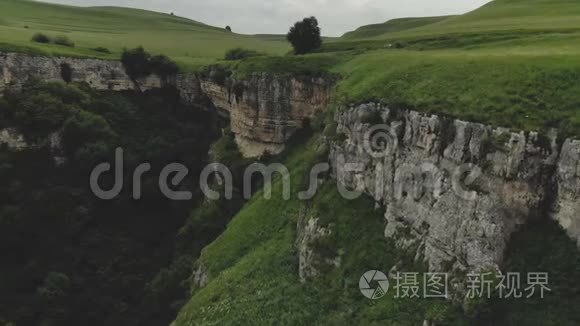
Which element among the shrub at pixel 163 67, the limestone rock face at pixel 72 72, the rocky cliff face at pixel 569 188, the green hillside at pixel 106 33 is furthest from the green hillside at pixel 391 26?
the rocky cliff face at pixel 569 188

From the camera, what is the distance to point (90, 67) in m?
70.8

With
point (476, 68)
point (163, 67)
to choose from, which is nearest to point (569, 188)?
point (476, 68)

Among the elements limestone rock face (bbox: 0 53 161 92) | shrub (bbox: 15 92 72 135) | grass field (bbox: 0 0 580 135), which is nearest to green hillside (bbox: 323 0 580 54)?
grass field (bbox: 0 0 580 135)

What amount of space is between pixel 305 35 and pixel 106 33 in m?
75.6

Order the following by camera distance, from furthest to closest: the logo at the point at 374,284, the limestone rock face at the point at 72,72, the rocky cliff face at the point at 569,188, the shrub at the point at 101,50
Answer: the shrub at the point at 101,50
the limestone rock face at the point at 72,72
the logo at the point at 374,284
the rocky cliff face at the point at 569,188

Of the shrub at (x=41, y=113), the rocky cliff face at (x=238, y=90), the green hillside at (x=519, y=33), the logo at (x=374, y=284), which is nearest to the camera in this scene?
the logo at (x=374, y=284)

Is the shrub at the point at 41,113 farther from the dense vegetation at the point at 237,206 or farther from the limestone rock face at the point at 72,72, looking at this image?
the limestone rock face at the point at 72,72

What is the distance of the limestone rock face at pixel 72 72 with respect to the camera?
6175 centimetres

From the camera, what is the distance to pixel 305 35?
202 feet

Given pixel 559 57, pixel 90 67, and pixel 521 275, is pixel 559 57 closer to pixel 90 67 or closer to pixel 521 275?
pixel 521 275

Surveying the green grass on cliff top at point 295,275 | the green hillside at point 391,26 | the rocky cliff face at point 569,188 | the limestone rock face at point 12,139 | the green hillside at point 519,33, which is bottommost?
the green grass on cliff top at point 295,275

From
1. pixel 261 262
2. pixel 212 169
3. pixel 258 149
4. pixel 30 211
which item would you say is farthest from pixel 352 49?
pixel 30 211

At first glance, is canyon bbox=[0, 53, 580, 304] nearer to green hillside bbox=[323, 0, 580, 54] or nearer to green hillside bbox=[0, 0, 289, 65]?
green hillside bbox=[323, 0, 580, 54]

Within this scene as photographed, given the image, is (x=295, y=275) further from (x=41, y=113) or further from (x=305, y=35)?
(x=41, y=113)
